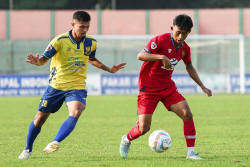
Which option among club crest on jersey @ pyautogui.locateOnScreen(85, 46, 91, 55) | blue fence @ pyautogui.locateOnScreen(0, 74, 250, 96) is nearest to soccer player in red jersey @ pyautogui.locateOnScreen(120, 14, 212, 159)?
club crest on jersey @ pyautogui.locateOnScreen(85, 46, 91, 55)

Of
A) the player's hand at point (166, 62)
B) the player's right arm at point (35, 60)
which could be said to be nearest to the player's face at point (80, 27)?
the player's right arm at point (35, 60)

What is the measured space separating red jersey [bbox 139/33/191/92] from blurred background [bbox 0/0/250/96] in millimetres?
19072

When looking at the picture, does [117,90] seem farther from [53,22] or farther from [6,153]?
[53,22]

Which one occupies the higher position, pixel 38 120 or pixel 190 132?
pixel 38 120

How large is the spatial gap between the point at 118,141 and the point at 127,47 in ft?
70.6

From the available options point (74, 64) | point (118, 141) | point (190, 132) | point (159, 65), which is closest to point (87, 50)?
point (74, 64)

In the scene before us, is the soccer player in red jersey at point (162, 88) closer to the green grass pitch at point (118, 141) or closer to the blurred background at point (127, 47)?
the green grass pitch at point (118, 141)

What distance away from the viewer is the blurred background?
26.9m

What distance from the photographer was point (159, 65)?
7551 millimetres

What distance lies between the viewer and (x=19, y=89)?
87.1 feet

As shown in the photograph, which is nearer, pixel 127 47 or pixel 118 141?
pixel 118 141

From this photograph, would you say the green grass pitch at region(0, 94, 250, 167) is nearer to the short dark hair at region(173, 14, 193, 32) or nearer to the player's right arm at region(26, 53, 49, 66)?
the player's right arm at region(26, 53, 49, 66)

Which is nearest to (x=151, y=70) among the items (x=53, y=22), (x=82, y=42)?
(x=82, y=42)

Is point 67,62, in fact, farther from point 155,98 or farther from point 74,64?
point 155,98
